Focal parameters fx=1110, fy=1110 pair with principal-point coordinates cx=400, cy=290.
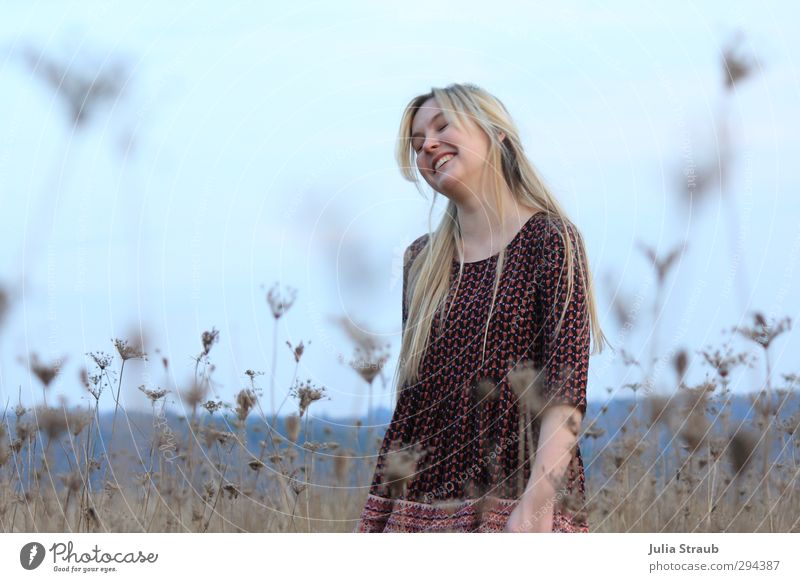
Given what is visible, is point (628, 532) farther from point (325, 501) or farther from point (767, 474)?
point (325, 501)

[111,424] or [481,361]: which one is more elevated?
[481,361]

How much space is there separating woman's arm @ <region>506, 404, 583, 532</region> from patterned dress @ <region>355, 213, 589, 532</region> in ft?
0.12

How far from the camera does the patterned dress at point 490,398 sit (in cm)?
283

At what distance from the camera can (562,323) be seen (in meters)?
2.81

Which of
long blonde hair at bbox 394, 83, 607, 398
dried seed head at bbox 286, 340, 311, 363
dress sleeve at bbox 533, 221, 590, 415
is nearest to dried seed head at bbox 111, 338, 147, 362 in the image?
dried seed head at bbox 286, 340, 311, 363

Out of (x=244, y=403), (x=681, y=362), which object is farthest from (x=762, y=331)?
(x=244, y=403)

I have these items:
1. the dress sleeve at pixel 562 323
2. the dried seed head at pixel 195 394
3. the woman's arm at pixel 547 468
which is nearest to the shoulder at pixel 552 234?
the dress sleeve at pixel 562 323

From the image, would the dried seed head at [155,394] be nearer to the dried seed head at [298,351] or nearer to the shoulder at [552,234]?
the dried seed head at [298,351]

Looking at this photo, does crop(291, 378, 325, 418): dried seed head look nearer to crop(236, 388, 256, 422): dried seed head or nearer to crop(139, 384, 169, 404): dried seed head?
crop(236, 388, 256, 422): dried seed head

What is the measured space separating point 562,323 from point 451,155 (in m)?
0.60

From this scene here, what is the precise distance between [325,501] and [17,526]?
0.91 metres

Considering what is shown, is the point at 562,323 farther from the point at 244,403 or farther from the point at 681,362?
the point at 244,403
